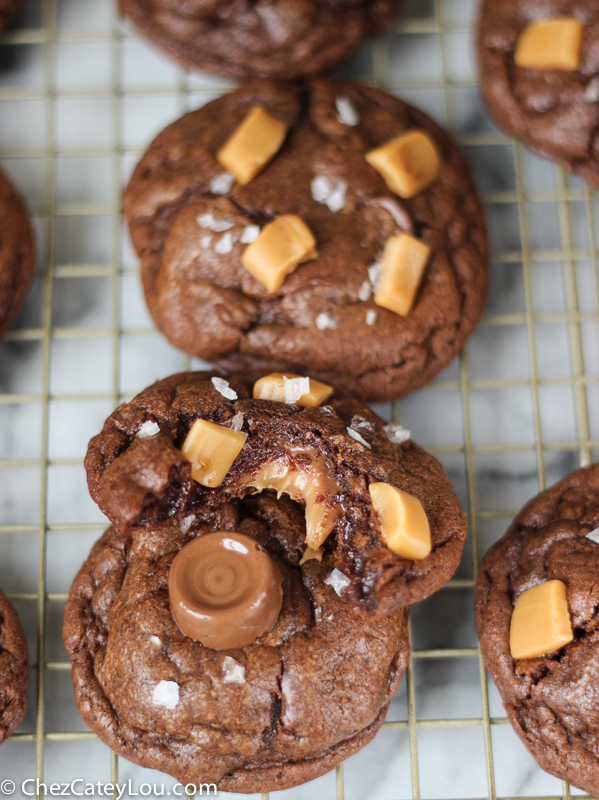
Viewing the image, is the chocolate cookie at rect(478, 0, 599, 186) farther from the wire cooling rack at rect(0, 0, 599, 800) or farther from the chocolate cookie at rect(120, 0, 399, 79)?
the chocolate cookie at rect(120, 0, 399, 79)

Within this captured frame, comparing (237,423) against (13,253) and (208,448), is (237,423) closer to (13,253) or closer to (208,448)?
(208,448)

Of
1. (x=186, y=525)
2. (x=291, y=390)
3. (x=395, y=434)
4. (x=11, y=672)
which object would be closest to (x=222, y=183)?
(x=291, y=390)

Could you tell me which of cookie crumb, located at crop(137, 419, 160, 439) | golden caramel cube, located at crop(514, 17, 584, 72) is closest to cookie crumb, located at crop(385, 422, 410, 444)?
cookie crumb, located at crop(137, 419, 160, 439)

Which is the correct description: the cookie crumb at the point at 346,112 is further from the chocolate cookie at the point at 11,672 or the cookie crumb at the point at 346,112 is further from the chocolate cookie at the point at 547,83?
the chocolate cookie at the point at 11,672

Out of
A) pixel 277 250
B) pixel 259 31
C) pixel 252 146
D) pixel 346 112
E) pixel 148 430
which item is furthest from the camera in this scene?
pixel 259 31

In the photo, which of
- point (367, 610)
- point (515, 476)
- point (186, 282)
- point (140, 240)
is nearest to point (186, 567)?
point (367, 610)

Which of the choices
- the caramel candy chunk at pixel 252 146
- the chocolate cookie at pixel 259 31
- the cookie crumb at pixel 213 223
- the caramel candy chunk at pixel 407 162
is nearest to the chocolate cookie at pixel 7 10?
the chocolate cookie at pixel 259 31
